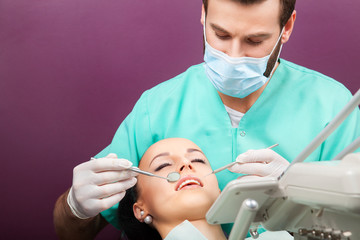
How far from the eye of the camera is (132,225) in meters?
1.93

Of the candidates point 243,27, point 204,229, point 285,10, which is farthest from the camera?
point 285,10

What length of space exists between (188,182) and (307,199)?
2.62ft

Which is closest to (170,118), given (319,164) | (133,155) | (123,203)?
(133,155)

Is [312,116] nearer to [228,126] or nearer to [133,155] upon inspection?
[228,126]

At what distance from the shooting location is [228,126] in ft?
6.68

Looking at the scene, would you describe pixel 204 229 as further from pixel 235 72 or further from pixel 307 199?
pixel 307 199

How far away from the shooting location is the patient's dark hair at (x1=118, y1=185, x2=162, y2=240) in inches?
75.7

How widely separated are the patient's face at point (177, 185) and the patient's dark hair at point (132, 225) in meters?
0.13

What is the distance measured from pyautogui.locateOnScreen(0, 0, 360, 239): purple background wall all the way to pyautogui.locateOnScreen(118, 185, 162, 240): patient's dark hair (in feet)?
2.00

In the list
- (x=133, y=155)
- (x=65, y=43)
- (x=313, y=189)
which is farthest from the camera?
(x=65, y=43)

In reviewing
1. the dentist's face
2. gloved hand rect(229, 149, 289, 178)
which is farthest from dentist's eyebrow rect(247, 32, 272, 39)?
gloved hand rect(229, 149, 289, 178)

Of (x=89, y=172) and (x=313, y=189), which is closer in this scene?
(x=313, y=189)

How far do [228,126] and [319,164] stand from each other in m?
1.08

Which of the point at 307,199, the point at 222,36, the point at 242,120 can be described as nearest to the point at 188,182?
the point at 242,120
